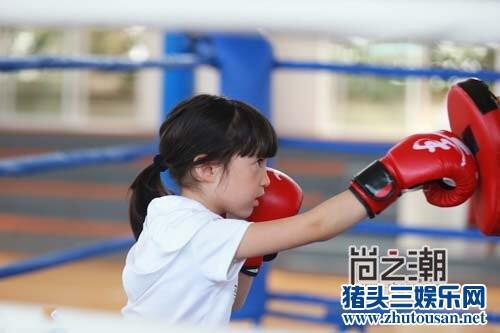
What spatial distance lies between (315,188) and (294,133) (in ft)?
2.67

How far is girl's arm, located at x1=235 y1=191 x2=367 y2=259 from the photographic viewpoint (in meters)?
0.86

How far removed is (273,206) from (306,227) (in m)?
0.18

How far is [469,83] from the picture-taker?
0.96 metres

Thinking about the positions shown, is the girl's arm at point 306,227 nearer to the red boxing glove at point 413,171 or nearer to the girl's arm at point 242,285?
the red boxing glove at point 413,171

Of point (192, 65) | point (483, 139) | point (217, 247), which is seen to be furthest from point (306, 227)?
point (192, 65)

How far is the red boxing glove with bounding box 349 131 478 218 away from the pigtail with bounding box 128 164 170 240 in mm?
269

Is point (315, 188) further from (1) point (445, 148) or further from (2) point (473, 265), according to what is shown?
(1) point (445, 148)

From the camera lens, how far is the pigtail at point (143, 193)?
3.40 feet

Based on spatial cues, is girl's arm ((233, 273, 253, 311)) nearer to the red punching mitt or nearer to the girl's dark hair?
the girl's dark hair

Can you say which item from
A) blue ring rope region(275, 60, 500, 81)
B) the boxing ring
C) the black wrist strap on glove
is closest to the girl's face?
the black wrist strap on glove

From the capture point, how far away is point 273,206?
3.43 ft

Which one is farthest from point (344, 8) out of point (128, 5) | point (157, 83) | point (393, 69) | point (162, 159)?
point (157, 83)

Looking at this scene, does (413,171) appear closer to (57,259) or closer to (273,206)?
(273,206)

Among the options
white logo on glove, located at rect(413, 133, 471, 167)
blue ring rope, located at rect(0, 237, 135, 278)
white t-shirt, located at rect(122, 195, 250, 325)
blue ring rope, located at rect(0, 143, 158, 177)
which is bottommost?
blue ring rope, located at rect(0, 237, 135, 278)
